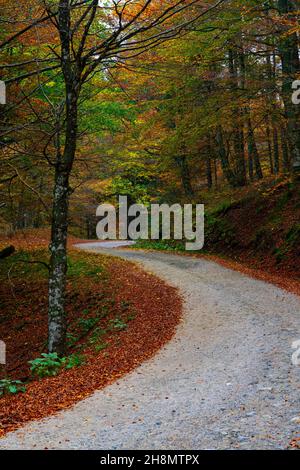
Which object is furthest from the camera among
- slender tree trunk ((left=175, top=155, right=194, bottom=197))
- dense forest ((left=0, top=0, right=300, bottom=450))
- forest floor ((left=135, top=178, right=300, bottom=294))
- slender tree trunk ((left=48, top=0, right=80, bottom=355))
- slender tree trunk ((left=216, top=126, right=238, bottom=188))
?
slender tree trunk ((left=175, top=155, right=194, bottom=197))

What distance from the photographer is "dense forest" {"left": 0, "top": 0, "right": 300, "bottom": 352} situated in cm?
793

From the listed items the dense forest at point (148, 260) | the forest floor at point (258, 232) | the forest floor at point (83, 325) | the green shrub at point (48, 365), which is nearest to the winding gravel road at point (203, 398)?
the dense forest at point (148, 260)

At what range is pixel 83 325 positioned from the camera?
11148 millimetres

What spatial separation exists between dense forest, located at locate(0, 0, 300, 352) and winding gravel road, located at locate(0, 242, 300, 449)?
269 cm

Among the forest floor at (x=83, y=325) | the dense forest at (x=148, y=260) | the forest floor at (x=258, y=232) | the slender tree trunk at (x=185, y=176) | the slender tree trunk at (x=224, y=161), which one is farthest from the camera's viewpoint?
the slender tree trunk at (x=185, y=176)

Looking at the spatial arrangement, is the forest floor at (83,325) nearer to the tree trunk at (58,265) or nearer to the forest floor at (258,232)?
the tree trunk at (58,265)

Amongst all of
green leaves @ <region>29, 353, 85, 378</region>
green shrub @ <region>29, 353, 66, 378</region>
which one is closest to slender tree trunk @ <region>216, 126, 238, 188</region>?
green leaves @ <region>29, 353, 85, 378</region>

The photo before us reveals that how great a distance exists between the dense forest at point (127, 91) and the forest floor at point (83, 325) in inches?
53.7

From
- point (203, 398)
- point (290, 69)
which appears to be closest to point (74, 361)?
point (203, 398)

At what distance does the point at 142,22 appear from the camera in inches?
290

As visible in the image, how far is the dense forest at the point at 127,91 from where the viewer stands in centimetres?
793

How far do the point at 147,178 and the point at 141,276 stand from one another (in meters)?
15.4

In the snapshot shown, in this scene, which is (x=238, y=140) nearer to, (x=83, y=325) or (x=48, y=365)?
(x=83, y=325)

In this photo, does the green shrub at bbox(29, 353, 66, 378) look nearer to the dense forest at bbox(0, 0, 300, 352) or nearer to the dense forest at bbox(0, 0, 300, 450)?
the dense forest at bbox(0, 0, 300, 450)
